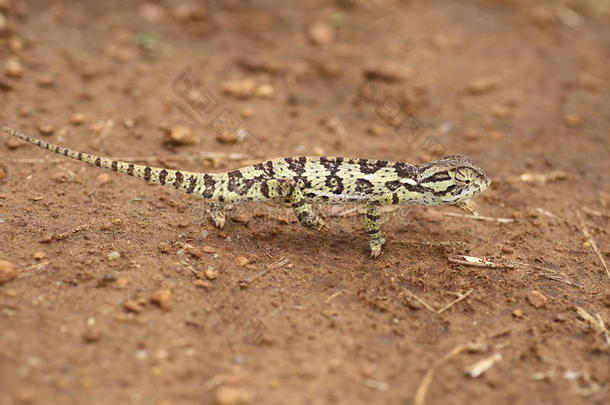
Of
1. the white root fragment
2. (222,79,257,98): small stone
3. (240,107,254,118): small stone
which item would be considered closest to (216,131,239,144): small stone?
(240,107,254,118): small stone

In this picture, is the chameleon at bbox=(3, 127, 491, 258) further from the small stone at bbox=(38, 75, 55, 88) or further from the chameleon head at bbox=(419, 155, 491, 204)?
the small stone at bbox=(38, 75, 55, 88)

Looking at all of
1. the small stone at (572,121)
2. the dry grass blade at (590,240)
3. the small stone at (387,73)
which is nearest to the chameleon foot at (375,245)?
the dry grass blade at (590,240)

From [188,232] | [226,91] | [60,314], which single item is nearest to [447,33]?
[226,91]

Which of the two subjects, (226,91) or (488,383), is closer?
(488,383)

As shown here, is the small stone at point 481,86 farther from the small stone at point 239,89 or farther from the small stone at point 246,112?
the small stone at point 246,112

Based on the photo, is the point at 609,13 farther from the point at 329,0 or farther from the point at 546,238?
the point at 546,238

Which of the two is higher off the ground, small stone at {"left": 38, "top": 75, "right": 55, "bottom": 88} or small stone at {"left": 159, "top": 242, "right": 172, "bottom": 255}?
small stone at {"left": 159, "top": 242, "right": 172, "bottom": 255}

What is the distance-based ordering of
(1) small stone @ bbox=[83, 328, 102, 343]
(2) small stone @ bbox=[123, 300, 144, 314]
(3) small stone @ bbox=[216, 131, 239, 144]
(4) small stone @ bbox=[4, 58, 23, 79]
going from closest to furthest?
(1) small stone @ bbox=[83, 328, 102, 343]
(2) small stone @ bbox=[123, 300, 144, 314]
(3) small stone @ bbox=[216, 131, 239, 144]
(4) small stone @ bbox=[4, 58, 23, 79]
